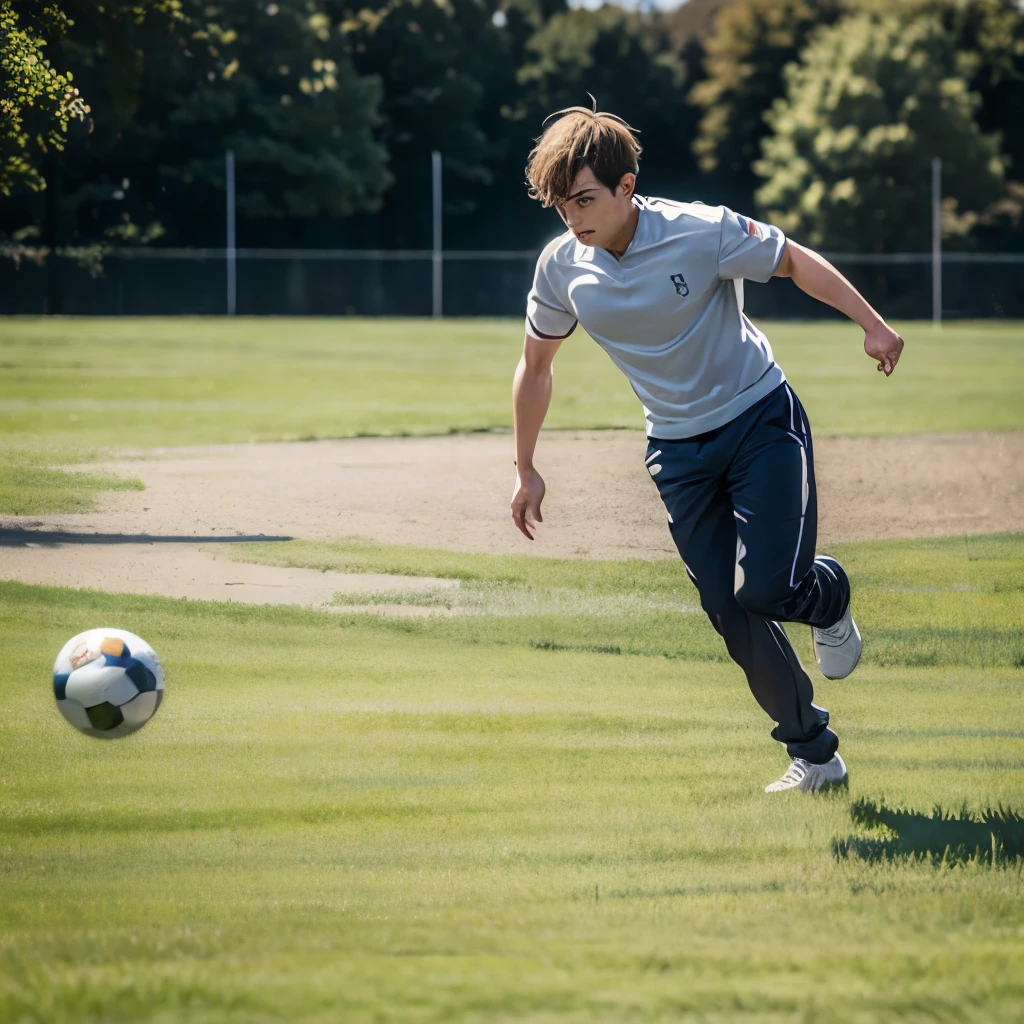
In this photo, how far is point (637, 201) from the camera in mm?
4711

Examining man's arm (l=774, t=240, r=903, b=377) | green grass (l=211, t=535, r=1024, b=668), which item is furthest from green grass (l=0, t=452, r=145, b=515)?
man's arm (l=774, t=240, r=903, b=377)

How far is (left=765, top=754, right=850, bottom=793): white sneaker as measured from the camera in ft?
15.6

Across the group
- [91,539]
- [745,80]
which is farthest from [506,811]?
[745,80]

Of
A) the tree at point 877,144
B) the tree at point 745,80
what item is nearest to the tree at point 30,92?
the tree at point 877,144

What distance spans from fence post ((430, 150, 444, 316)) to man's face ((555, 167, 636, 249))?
35.6 meters

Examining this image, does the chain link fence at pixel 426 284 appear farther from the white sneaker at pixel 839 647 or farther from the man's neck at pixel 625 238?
the man's neck at pixel 625 238

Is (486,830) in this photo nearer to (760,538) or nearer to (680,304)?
(760,538)

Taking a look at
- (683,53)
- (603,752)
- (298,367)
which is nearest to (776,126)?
(683,53)

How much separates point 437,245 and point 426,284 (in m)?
3.32

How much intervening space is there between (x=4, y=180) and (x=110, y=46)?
1115 mm

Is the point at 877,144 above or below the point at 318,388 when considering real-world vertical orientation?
above

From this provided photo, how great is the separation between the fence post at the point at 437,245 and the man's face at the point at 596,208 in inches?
1400

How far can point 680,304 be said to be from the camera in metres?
4.55

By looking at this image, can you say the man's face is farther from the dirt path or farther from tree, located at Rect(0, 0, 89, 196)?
tree, located at Rect(0, 0, 89, 196)
